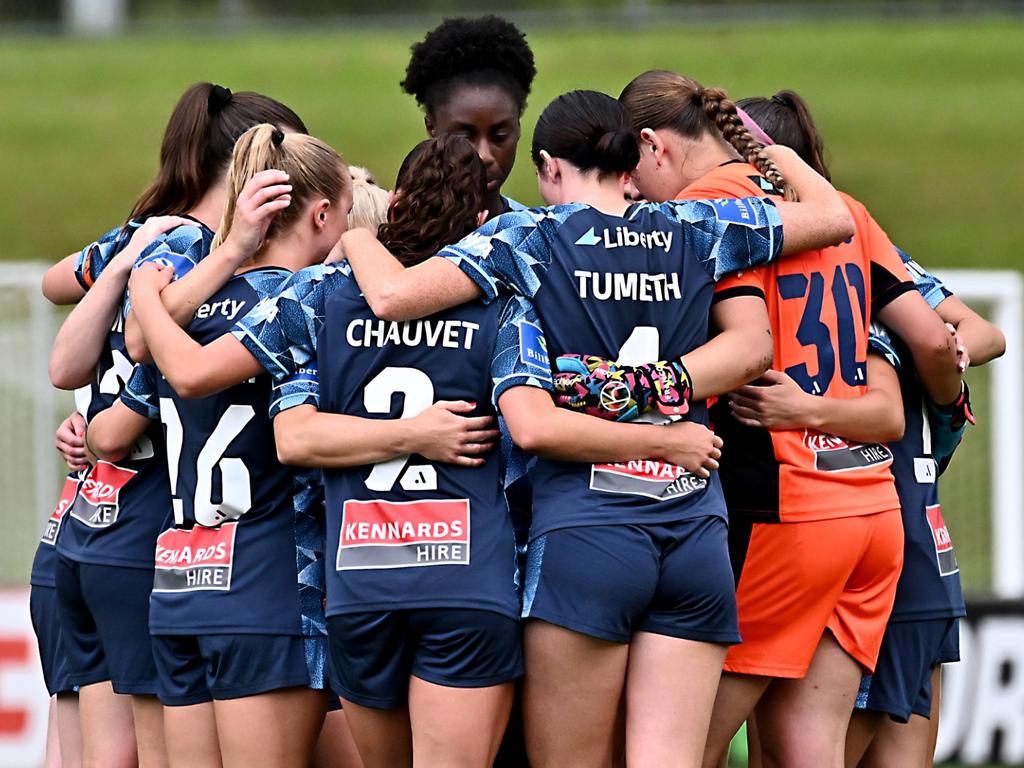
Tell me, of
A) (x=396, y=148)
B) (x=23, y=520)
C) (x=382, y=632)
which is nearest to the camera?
(x=382, y=632)

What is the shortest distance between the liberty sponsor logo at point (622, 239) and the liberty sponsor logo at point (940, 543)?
1.21 metres

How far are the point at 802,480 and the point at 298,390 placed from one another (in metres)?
1.25

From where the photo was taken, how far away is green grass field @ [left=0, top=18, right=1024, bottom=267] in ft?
68.6

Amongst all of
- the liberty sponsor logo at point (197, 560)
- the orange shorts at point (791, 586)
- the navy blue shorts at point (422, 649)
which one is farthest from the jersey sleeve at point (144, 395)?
the orange shorts at point (791, 586)

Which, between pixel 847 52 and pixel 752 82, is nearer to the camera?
pixel 752 82

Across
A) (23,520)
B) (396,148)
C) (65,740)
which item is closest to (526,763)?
(65,740)

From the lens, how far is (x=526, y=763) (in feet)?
14.1

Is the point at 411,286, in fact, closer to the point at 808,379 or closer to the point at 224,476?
the point at 224,476

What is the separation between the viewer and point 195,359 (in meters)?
3.52

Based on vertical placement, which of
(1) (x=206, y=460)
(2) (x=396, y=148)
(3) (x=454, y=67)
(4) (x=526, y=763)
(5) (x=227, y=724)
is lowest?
(4) (x=526, y=763)

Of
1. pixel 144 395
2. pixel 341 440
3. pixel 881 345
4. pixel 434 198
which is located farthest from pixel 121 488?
pixel 881 345

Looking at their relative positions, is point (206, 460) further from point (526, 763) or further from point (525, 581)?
point (526, 763)

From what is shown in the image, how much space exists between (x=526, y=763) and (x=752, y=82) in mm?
20695

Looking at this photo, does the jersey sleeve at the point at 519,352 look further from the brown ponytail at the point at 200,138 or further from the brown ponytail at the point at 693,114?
the brown ponytail at the point at 200,138
